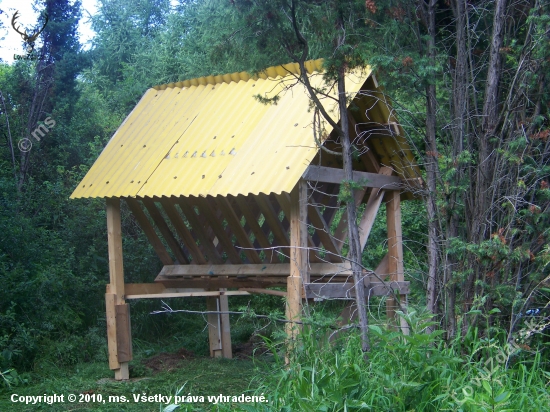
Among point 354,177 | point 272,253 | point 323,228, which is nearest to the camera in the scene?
point 354,177

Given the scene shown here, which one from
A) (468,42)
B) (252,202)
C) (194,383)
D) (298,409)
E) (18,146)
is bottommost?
(194,383)

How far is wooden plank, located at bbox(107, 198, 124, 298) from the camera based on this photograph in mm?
9016

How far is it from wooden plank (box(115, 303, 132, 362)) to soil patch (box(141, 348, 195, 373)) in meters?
0.65

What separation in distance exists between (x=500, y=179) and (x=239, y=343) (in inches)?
278

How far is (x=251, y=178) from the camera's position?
7176mm

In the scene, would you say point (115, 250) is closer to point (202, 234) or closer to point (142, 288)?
point (142, 288)

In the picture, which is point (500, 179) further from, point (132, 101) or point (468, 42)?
point (132, 101)

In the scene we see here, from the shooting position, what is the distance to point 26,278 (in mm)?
10242

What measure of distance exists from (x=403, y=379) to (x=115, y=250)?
5231 mm

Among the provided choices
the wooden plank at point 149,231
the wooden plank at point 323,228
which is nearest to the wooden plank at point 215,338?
the wooden plank at point 149,231

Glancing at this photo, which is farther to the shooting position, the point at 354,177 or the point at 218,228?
the point at 218,228

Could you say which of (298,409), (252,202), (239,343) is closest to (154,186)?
(252,202)

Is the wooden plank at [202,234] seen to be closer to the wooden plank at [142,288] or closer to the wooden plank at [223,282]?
the wooden plank at [223,282]

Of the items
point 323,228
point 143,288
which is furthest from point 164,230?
point 323,228
